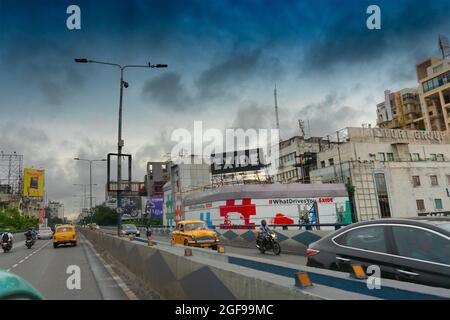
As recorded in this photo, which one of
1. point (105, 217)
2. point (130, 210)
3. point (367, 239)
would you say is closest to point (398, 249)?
point (367, 239)

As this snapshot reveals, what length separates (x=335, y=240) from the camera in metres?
5.72

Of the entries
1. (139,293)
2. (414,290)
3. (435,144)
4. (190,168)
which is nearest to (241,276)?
(414,290)

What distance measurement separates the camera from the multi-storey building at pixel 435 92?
68956mm

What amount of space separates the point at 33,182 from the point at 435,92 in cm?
9368

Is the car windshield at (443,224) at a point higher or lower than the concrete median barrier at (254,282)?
higher

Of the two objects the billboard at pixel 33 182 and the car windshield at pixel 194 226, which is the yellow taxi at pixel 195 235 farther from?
the billboard at pixel 33 182

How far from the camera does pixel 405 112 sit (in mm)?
83938

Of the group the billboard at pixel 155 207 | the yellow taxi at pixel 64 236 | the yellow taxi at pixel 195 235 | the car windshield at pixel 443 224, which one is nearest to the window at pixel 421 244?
the car windshield at pixel 443 224

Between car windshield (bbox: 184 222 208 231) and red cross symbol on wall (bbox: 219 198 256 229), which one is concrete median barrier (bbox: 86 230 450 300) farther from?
red cross symbol on wall (bbox: 219 198 256 229)

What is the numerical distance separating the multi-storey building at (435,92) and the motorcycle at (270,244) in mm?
68041

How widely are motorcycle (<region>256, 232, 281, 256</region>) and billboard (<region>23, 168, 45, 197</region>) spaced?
86409mm

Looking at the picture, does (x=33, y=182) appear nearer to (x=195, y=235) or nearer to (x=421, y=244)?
(x=195, y=235)

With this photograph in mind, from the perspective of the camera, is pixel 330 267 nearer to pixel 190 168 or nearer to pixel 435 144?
pixel 435 144

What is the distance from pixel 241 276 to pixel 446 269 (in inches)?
93.0
